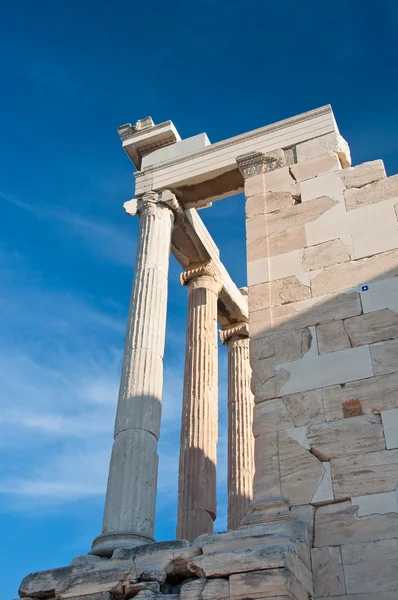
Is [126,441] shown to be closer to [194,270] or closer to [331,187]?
[331,187]

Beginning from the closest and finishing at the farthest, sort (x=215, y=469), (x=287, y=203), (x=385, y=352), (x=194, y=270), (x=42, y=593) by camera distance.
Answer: (x=42, y=593) < (x=385, y=352) < (x=287, y=203) < (x=215, y=469) < (x=194, y=270)

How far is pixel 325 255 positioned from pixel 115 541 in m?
6.57

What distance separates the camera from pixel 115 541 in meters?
12.2

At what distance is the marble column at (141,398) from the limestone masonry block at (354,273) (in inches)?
156

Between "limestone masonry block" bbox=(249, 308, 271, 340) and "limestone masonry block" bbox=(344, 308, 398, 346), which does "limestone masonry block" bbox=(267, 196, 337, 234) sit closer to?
"limestone masonry block" bbox=(249, 308, 271, 340)

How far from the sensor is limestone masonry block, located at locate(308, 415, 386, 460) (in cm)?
1102

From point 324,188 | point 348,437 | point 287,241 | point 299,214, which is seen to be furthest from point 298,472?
point 324,188

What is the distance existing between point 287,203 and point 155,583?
827 cm

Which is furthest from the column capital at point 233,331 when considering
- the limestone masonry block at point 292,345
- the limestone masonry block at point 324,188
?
the limestone masonry block at point 292,345

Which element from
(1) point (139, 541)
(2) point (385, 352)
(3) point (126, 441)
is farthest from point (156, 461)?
(2) point (385, 352)

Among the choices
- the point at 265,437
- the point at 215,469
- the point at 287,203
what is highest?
the point at 287,203

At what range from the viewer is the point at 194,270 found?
21.7 metres

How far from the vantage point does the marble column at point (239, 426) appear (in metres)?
20.1

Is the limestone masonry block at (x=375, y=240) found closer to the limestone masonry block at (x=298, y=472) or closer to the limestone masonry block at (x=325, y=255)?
the limestone masonry block at (x=325, y=255)
